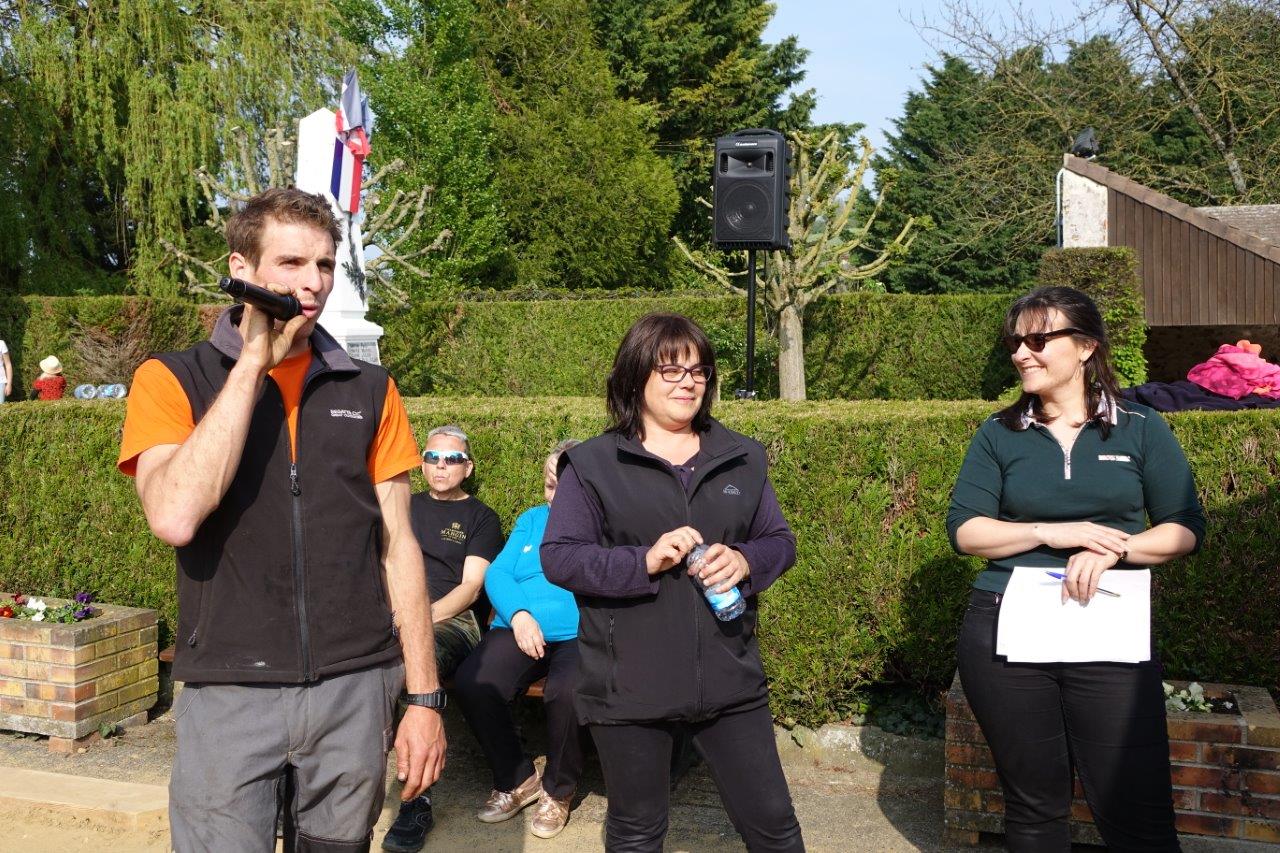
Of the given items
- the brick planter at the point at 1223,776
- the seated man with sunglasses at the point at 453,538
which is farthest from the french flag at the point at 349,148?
the brick planter at the point at 1223,776

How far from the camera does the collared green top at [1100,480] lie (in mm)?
2818

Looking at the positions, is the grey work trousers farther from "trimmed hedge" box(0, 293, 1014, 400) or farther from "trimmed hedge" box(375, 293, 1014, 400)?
"trimmed hedge" box(0, 293, 1014, 400)

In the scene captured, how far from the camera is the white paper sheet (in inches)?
107

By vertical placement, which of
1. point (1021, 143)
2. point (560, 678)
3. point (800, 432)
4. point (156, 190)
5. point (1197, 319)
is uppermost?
point (1021, 143)

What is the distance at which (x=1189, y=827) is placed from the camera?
363 centimetres

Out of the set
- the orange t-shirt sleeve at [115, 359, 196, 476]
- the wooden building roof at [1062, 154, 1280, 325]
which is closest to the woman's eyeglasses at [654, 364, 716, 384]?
the orange t-shirt sleeve at [115, 359, 196, 476]

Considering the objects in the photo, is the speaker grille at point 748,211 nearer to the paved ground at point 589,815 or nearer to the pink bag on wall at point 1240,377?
the pink bag on wall at point 1240,377

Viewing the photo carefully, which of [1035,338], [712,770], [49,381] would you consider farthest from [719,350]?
[712,770]

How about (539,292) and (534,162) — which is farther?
(534,162)

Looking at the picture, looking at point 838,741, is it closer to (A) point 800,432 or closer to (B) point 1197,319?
(A) point 800,432

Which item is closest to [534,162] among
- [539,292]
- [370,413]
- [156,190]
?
[539,292]

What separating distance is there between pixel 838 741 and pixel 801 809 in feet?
1.54

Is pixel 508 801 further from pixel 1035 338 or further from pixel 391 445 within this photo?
pixel 1035 338

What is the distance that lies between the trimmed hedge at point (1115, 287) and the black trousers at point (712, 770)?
1055 cm
